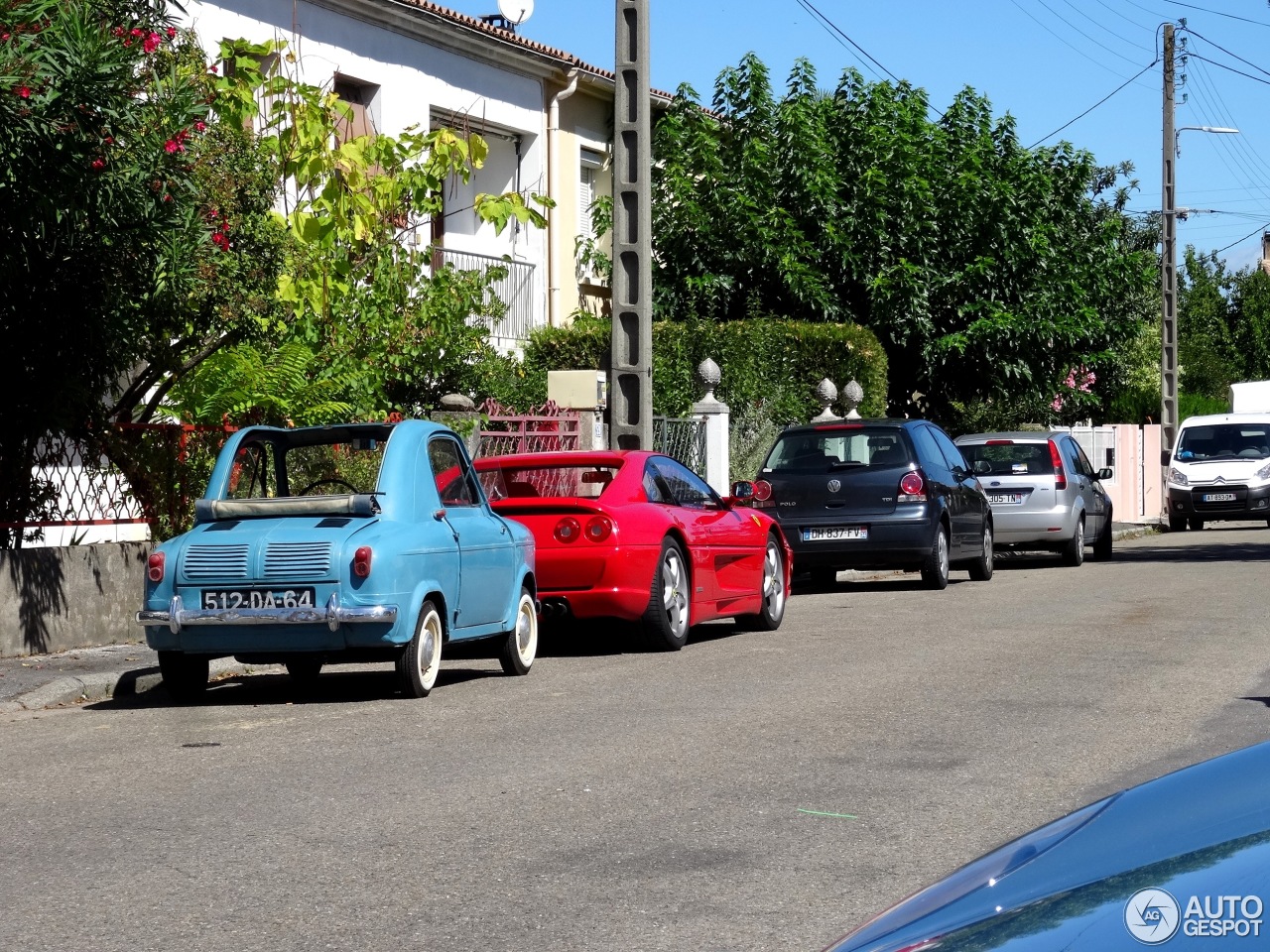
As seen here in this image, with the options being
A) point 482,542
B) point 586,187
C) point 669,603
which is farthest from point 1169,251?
point 482,542

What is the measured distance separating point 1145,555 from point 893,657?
15059mm

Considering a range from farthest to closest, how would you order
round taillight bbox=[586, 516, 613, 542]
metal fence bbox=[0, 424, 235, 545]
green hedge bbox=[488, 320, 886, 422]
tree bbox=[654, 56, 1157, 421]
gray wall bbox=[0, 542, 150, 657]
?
tree bbox=[654, 56, 1157, 421] → green hedge bbox=[488, 320, 886, 422] → metal fence bbox=[0, 424, 235, 545] → round taillight bbox=[586, 516, 613, 542] → gray wall bbox=[0, 542, 150, 657]

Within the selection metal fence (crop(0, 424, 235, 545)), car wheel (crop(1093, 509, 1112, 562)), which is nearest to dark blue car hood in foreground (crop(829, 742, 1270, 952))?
metal fence (crop(0, 424, 235, 545))

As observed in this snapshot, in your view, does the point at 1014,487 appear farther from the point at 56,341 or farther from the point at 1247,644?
the point at 56,341

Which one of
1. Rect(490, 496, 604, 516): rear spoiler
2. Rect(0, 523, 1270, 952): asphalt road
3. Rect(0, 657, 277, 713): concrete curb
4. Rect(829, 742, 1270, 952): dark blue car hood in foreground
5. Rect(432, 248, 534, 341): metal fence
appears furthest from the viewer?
Rect(432, 248, 534, 341): metal fence

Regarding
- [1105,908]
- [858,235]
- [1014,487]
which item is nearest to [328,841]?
[1105,908]

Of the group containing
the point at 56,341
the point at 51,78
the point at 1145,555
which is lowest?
the point at 1145,555

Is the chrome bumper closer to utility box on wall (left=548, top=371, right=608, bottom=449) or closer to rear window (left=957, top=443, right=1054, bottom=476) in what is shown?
utility box on wall (left=548, top=371, right=608, bottom=449)

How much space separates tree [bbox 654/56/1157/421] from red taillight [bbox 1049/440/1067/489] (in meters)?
7.31

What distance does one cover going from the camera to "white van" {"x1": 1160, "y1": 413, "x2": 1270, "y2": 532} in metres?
33.9

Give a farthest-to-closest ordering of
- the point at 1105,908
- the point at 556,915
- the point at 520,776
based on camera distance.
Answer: the point at 520,776 < the point at 556,915 < the point at 1105,908

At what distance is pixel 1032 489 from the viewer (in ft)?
77.7

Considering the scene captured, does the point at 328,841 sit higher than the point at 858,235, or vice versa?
the point at 858,235

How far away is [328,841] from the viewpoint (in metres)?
6.45
